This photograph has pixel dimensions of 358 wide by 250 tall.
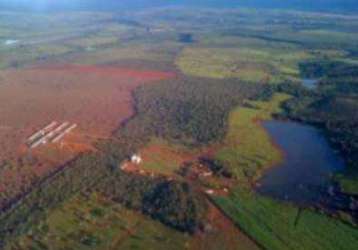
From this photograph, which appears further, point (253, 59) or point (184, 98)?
point (253, 59)

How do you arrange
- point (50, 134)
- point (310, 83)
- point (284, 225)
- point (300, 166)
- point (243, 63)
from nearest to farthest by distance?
point (284, 225) → point (300, 166) → point (50, 134) → point (310, 83) → point (243, 63)

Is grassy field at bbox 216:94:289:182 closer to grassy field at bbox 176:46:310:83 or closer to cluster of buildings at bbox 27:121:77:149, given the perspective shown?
cluster of buildings at bbox 27:121:77:149

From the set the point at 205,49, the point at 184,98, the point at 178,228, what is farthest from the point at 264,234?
the point at 205,49

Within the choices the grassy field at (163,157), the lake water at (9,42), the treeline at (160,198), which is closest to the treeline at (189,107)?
the grassy field at (163,157)

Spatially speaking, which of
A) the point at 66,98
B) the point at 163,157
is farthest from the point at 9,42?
the point at 163,157

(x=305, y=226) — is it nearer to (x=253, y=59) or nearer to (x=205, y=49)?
(x=253, y=59)

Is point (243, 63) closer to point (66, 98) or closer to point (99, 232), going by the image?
point (66, 98)

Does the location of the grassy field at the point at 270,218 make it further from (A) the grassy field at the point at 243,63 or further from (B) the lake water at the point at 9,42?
(B) the lake water at the point at 9,42
